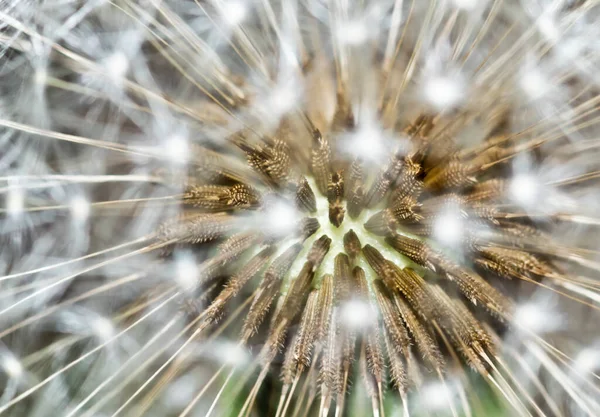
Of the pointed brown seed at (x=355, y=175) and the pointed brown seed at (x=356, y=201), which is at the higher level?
the pointed brown seed at (x=355, y=175)

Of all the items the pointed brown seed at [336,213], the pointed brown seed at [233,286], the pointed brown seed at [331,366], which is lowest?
the pointed brown seed at [331,366]

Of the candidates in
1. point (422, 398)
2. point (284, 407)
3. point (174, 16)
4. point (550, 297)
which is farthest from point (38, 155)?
point (550, 297)

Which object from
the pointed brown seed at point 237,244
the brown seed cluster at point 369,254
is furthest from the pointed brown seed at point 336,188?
the pointed brown seed at point 237,244

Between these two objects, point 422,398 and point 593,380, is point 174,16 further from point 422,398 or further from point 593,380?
point 593,380

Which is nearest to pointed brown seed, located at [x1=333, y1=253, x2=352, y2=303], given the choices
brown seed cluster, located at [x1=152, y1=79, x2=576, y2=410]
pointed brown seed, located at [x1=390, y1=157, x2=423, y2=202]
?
brown seed cluster, located at [x1=152, y1=79, x2=576, y2=410]

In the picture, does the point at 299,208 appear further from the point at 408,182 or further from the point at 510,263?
the point at 510,263

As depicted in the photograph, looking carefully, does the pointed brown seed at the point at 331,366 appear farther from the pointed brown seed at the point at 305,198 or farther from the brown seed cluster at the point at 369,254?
the pointed brown seed at the point at 305,198
